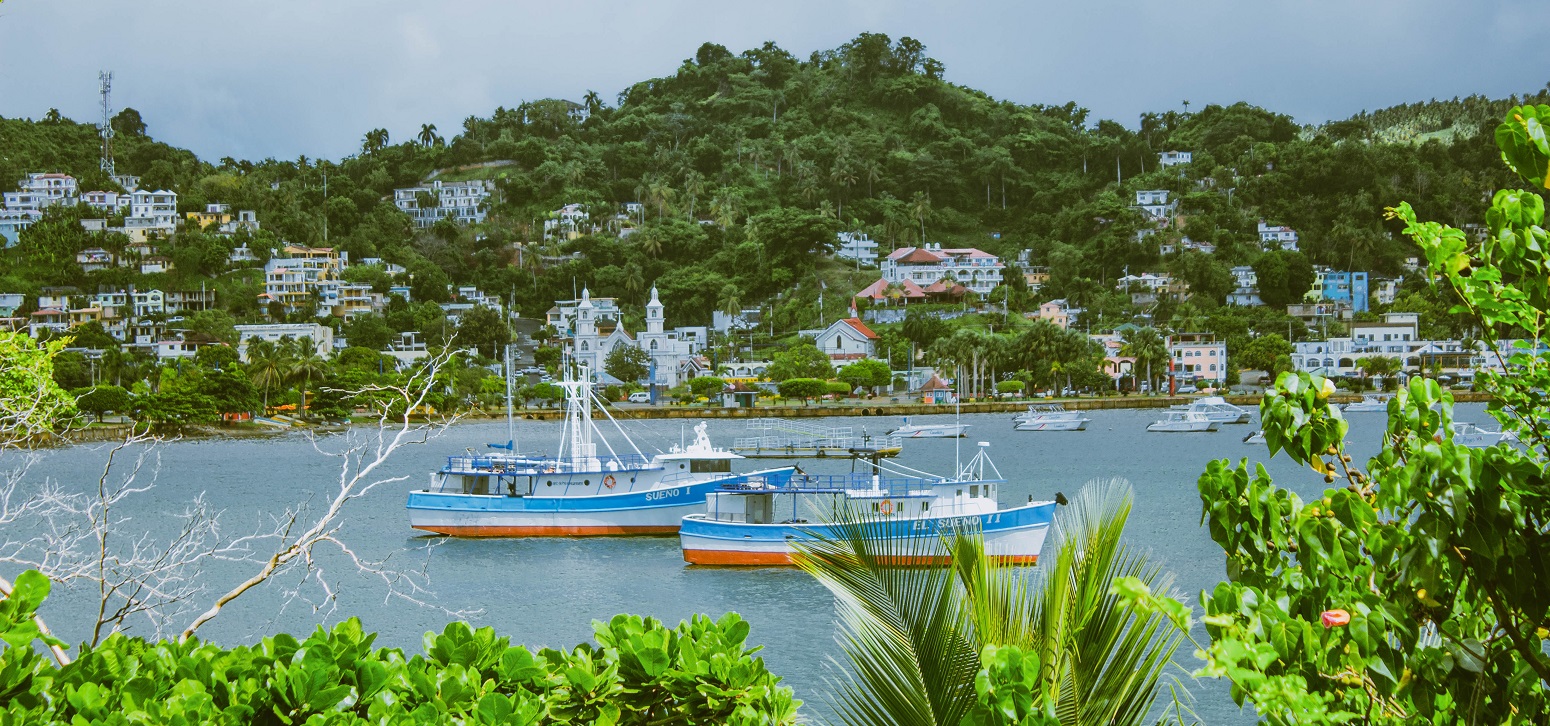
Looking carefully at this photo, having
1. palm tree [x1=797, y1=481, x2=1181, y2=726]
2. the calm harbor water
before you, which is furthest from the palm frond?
the calm harbor water

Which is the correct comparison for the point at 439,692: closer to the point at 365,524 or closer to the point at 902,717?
the point at 902,717

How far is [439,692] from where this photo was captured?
438 centimetres

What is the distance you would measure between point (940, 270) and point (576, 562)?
3511 inches

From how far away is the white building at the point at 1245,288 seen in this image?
4594 inches

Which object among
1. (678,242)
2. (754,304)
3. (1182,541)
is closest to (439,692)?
(1182,541)

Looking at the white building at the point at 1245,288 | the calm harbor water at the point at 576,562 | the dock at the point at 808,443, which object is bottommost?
the calm harbor water at the point at 576,562

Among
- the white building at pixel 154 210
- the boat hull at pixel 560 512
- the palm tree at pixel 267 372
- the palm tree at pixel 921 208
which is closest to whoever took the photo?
the boat hull at pixel 560 512

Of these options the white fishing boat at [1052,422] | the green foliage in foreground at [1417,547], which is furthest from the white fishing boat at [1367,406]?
the green foliage in foreground at [1417,547]

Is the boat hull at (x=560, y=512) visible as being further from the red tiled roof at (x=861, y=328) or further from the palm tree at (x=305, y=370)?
the red tiled roof at (x=861, y=328)

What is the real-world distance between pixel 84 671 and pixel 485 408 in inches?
3396

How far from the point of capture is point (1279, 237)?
129 metres

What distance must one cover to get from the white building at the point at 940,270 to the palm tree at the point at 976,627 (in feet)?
366

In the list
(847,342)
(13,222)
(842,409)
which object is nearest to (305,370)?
(842,409)

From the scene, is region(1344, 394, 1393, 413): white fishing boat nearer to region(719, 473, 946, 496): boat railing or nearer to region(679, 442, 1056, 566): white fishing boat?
region(719, 473, 946, 496): boat railing
